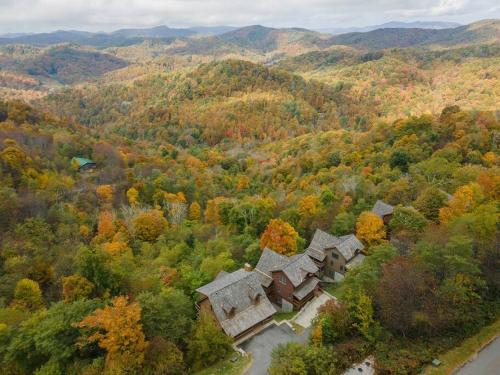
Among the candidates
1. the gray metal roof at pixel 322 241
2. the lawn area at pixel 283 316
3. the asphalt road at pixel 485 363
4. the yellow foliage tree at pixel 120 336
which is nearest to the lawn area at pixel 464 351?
the asphalt road at pixel 485 363

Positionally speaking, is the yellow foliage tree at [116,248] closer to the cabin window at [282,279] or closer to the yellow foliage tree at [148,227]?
the yellow foliage tree at [148,227]

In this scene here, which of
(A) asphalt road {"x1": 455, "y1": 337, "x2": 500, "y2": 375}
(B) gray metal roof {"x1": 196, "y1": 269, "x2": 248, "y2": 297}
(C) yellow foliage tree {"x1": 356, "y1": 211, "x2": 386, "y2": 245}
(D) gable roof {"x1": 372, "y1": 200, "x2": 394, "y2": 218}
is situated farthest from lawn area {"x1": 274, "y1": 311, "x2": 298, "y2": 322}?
(D) gable roof {"x1": 372, "y1": 200, "x2": 394, "y2": 218}

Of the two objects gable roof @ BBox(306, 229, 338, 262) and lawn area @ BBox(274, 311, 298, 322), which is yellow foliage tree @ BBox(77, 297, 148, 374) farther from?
gable roof @ BBox(306, 229, 338, 262)

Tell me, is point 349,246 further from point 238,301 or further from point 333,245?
point 238,301

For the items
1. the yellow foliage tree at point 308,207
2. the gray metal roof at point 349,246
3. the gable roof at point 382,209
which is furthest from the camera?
the yellow foliage tree at point 308,207

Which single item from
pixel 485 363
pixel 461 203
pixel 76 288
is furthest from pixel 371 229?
pixel 76 288

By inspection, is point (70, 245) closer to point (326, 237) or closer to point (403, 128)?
point (326, 237)
